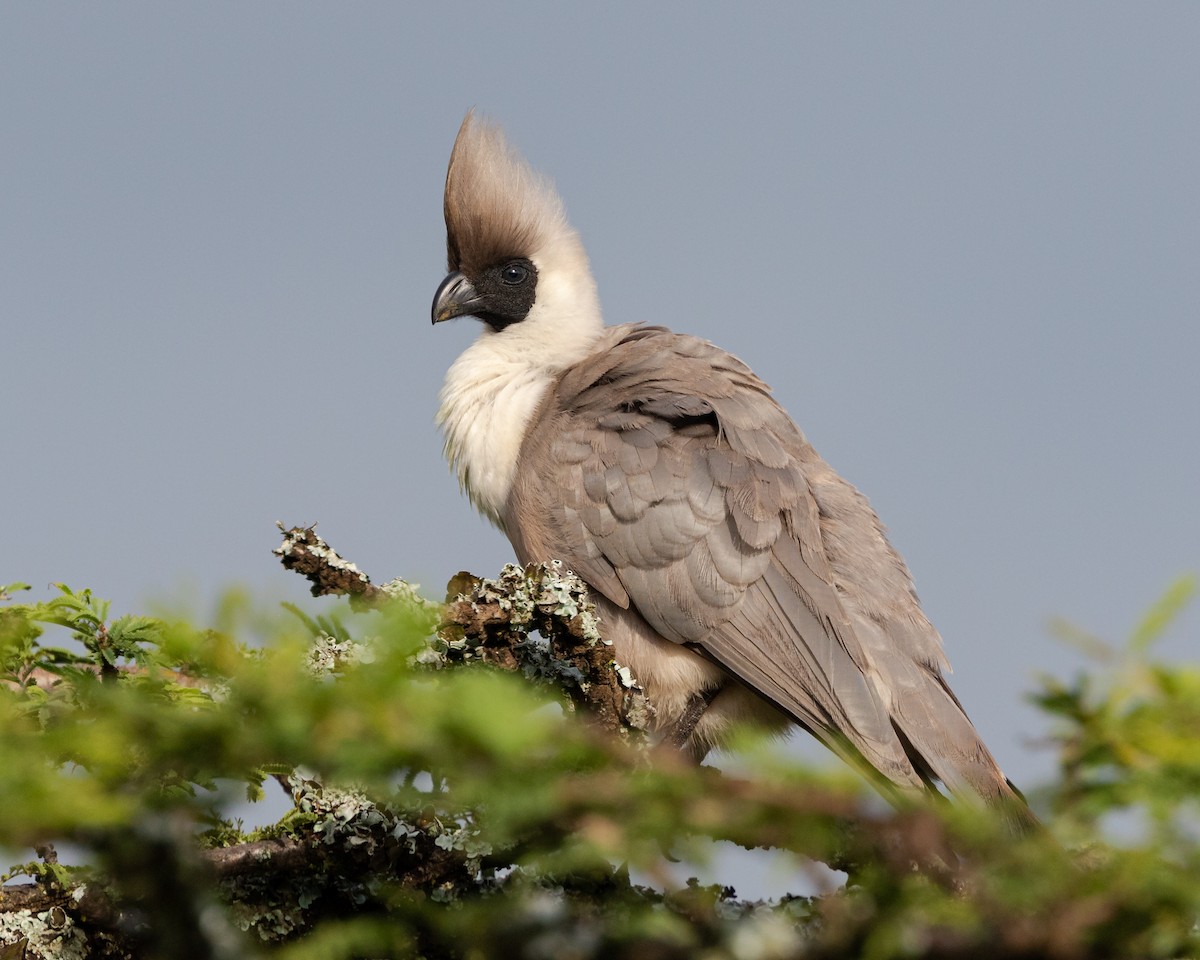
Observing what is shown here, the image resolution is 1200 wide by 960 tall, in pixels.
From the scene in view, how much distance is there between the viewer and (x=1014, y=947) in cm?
145

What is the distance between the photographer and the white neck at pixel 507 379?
608 centimetres

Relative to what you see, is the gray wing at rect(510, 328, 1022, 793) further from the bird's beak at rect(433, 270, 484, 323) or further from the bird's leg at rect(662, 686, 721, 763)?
the bird's beak at rect(433, 270, 484, 323)

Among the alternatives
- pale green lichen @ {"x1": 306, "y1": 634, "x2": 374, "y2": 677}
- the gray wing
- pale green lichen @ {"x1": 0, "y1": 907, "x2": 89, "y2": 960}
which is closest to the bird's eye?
the gray wing

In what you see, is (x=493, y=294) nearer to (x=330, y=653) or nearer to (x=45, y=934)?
(x=330, y=653)

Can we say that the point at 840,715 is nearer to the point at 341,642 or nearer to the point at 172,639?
the point at 341,642

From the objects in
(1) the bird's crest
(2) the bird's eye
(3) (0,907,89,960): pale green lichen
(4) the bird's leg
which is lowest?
(3) (0,907,89,960): pale green lichen

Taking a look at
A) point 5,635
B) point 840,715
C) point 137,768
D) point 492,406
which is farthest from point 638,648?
point 137,768

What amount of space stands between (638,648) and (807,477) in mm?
1294

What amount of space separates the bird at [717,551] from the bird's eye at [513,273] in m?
0.91

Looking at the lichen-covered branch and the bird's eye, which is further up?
the bird's eye

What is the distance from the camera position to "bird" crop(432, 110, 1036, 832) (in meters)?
5.04

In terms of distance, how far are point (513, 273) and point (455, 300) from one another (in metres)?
0.40

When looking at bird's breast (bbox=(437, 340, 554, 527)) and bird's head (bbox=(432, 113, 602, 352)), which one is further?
bird's head (bbox=(432, 113, 602, 352))

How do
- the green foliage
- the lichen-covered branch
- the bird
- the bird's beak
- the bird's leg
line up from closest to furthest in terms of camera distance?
the green foliage < the lichen-covered branch < the bird < the bird's leg < the bird's beak
